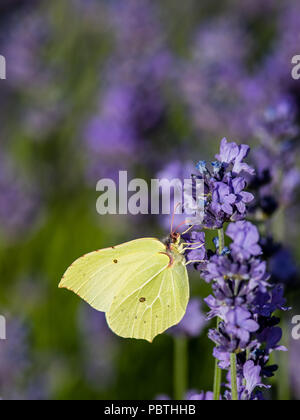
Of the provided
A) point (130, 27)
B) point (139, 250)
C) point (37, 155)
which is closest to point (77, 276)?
point (139, 250)

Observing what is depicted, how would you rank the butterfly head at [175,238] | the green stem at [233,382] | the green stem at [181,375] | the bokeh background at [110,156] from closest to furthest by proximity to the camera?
the green stem at [233,382]
the butterfly head at [175,238]
the green stem at [181,375]
the bokeh background at [110,156]

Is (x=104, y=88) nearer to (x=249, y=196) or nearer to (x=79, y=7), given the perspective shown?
(x=79, y=7)

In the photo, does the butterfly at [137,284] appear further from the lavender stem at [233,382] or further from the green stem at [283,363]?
the green stem at [283,363]

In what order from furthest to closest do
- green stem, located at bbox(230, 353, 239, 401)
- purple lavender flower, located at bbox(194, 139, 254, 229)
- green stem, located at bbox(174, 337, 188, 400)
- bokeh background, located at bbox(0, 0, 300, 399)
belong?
bokeh background, located at bbox(0, 0, 300, 399) → green stem, located at bbox(174, 337, 188, 400) → purple lavender flower, located at bbox(194, 139, 254, 229) → green stem, located at bbox(230, 353, 239, 401)

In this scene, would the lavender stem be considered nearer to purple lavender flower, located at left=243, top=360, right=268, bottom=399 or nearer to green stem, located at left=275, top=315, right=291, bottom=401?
purple lavender flower, located at left=243, top=360, right=268, bottom=399

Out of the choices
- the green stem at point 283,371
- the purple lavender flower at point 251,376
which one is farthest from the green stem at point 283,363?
the purple lavender flower at point 251,376

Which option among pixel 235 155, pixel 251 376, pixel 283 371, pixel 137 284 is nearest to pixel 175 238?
pixel 137 284

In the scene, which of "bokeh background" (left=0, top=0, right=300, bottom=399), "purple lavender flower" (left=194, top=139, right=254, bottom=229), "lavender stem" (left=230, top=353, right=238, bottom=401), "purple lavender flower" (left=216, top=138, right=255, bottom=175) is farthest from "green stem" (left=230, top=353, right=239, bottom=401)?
"bokeh background" (left=0, top=0, right=300, bottom=399)

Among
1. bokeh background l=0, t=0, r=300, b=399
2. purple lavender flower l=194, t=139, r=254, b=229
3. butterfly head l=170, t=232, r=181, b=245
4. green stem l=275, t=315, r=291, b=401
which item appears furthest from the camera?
bokeh background l=0, t=0, r=300, b=399
